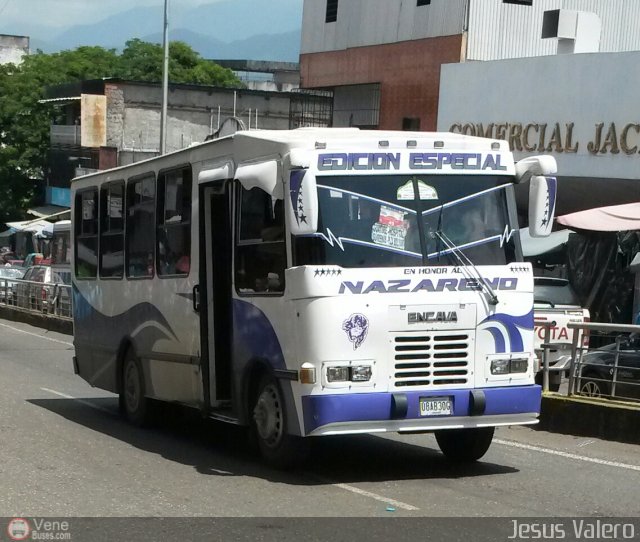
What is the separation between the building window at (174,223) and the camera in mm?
12578

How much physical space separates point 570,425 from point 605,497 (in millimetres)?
3776

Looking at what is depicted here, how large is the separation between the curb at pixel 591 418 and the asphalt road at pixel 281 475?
0.19 meters

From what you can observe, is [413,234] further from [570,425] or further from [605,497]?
[570,425]

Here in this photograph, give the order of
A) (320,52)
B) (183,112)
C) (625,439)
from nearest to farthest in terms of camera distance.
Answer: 1. (625,439)
2. (320,52)
3. (183,112)

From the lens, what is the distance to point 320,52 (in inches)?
1714

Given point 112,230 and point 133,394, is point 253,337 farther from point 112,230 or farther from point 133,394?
point 112,230

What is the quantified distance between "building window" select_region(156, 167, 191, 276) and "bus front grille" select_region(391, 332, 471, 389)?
3.19 meters

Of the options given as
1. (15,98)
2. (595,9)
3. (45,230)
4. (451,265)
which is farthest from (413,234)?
(15,98)

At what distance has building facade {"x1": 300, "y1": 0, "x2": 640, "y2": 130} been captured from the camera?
121ft

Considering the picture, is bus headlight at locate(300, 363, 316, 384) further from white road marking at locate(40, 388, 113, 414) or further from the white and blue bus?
white road marking at locate(40, 388, 113, 414)

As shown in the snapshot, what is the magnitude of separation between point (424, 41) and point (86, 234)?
23407 millimetres

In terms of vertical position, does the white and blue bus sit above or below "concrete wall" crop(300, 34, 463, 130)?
below

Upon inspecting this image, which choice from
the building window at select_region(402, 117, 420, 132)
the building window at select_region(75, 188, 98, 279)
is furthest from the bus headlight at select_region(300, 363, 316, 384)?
the building window at select_region(402, 117, 420, 132)

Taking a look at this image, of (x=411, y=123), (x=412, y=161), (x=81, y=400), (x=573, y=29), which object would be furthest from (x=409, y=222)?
(x=411, y=123)
